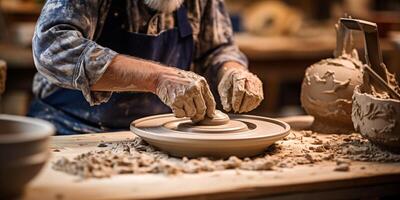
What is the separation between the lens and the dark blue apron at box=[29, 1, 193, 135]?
2871 mm

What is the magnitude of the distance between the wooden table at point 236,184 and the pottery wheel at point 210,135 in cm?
14

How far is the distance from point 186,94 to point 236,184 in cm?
43

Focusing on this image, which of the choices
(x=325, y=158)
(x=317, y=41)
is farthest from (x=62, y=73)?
(x=317, y=41)

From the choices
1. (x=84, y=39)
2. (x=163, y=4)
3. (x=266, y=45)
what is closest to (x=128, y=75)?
(x=84, y=39)

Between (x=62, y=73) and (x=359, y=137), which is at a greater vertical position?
(x=62, y=73)

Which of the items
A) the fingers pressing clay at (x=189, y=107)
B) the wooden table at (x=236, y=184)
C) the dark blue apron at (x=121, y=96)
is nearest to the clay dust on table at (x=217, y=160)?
the wooden table at (x=236, y=184)

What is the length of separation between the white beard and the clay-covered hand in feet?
1.55

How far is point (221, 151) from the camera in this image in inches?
89.3

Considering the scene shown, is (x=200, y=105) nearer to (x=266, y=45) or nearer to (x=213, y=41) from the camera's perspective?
(x=213, y=41)

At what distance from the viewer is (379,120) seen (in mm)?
2328

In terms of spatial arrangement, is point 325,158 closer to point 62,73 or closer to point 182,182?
point 182,182

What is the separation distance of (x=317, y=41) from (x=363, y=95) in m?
3.45

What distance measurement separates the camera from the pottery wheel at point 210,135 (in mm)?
2240

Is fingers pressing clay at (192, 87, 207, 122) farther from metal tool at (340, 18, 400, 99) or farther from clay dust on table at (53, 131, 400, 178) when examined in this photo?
metal tool at (340, 18, 400, 99)
